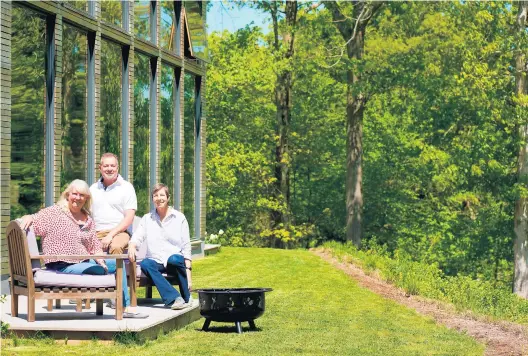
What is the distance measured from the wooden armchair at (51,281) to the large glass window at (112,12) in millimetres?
9678

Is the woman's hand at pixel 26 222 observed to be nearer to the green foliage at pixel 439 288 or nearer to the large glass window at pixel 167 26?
the green foliage at pixel 439 288

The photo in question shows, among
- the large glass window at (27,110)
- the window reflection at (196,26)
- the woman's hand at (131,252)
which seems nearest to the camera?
the woman's hand at (131,252)

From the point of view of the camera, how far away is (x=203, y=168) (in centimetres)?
2947

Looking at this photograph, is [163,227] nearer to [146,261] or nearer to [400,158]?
[146,261]

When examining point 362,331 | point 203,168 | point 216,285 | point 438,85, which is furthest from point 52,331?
point 438,85

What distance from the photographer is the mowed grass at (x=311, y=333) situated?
11039 millimetres

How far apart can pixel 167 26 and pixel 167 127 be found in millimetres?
2489

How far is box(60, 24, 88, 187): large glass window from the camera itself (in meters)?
18.6

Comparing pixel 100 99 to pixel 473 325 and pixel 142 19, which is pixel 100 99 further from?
pixel 473 325

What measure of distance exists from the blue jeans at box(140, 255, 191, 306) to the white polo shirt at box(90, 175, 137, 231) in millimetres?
653

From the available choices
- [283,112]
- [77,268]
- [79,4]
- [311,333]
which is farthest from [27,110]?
[283,112]

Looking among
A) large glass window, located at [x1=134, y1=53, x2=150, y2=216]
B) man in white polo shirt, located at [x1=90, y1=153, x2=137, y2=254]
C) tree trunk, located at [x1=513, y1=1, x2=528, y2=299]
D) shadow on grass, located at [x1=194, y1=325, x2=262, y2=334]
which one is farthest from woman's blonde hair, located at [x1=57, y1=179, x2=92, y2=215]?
tree trunk, located at [x1=513, y1=1, x2=528, y2=299]

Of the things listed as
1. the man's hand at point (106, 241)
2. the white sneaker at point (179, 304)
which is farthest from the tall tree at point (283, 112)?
the man's hand at point (106, 241)

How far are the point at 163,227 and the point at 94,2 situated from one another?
801cm
